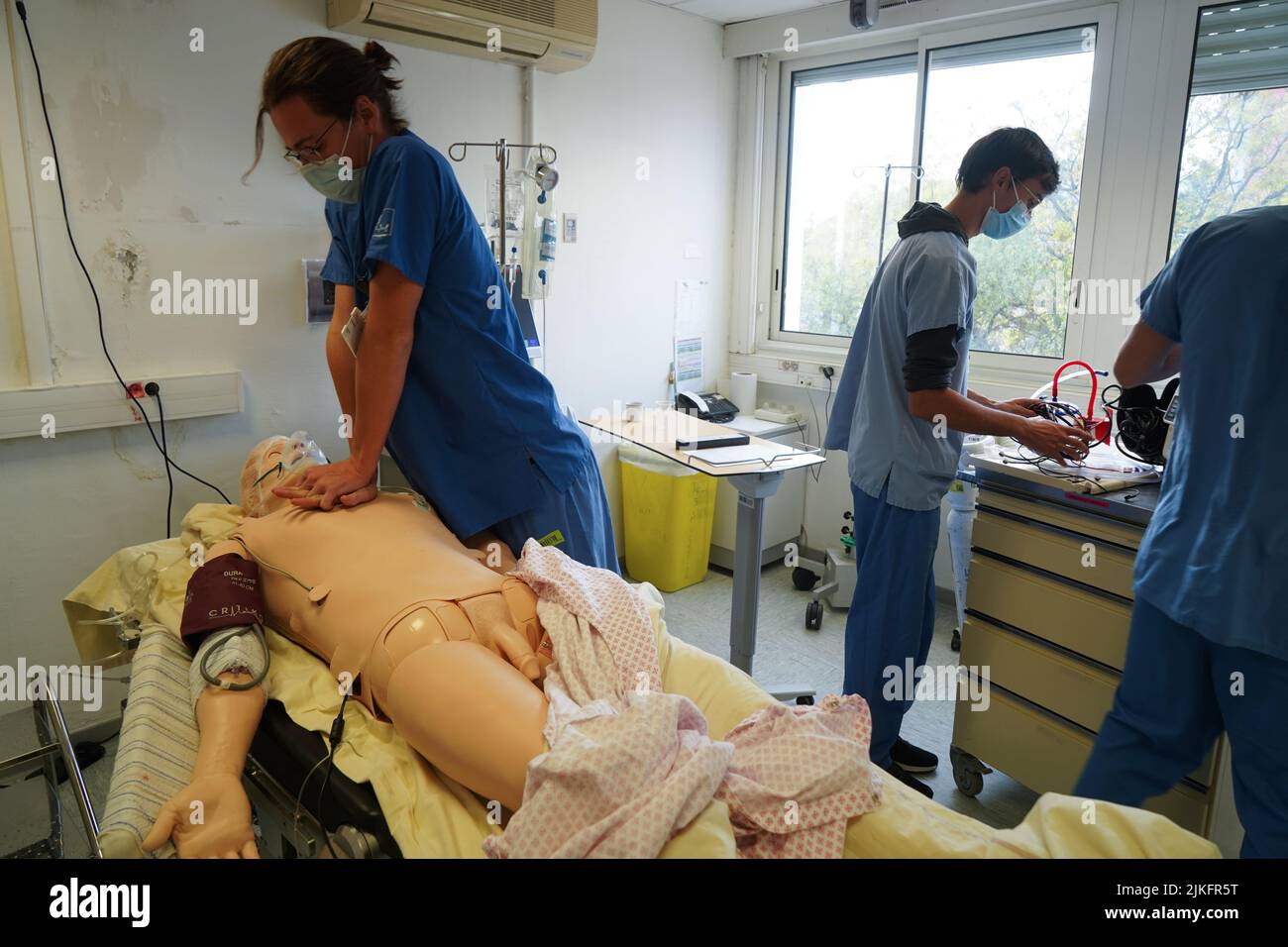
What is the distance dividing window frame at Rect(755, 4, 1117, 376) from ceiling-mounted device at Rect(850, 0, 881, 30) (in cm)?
30

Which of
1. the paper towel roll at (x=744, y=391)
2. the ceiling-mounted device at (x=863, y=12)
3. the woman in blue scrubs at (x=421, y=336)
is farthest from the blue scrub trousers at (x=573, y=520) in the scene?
the ceiling-mounted device at (x=863, y=12)

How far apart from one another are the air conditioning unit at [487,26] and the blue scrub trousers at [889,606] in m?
1.82

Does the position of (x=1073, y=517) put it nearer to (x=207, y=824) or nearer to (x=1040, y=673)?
(x=1040, y=673)

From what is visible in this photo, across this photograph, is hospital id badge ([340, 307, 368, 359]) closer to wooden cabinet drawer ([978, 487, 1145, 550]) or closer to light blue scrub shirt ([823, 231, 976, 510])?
light blue scrub shirt ([823, 231, 976, 510])

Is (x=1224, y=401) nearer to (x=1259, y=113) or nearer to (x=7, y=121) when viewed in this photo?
(x=1259, y=113)

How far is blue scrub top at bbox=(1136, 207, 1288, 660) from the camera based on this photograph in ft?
4.47

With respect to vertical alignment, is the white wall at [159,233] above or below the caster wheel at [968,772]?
above

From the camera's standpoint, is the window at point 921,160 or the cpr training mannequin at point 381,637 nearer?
the cpr training mannequin at point 381,637

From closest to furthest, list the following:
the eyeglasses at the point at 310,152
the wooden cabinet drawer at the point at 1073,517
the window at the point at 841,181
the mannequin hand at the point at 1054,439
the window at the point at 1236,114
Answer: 1. the eyeglasses at the point at 310,152
2. the wooden cabinet drawer at the point at 1073,517
3. the mannequin hand at the point at 1054,439
4. the window at the point at 1236,114
5. the window at the point at 841,181

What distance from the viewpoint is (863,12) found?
3.14m

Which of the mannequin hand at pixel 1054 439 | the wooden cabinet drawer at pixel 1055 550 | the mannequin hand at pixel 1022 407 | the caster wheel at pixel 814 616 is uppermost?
the mannequin hand at pixel 1022 407

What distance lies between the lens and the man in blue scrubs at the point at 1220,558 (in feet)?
4.48

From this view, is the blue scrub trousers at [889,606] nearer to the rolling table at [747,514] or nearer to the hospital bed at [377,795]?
the rolling table at [747,514]

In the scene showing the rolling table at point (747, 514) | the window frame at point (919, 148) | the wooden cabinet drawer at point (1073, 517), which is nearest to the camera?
the wooden cabinet drawer at point (1073, 517)
